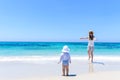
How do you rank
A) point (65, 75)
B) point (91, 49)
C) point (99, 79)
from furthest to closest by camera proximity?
point (91, 49) < point (65, 75) < point (99, 79)

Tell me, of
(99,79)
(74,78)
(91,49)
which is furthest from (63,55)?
(91,49)

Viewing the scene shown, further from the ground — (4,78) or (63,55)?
(63,55)

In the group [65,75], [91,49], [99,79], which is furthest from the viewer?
[91,49]

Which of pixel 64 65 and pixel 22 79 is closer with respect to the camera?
pixel 22 79

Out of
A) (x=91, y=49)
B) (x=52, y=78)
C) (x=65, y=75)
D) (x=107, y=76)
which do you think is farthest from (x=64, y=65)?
(x=91, y=49)

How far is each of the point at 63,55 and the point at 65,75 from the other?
2.19 ft

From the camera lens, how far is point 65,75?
880 centimetres

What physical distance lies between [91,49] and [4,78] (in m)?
5.75

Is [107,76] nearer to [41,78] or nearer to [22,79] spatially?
[41,78]

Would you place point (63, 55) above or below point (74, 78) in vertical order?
above

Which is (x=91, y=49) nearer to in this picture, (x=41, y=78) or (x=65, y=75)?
(x=65, y=75)

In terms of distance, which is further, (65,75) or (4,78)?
(65,75)

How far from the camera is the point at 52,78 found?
26.7ft

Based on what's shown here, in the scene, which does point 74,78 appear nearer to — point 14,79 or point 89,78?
point 89,78
